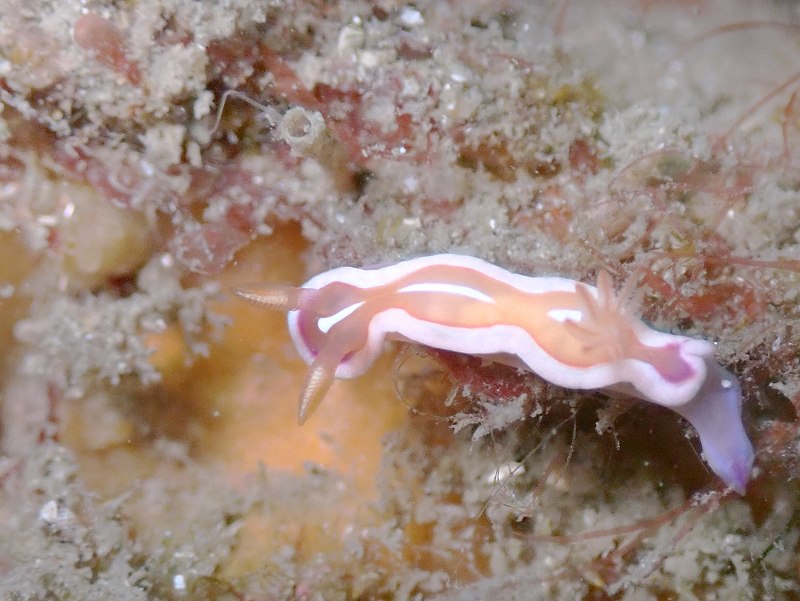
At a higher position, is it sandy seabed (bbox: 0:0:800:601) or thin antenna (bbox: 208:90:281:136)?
thin antenna (bbox: 208:90:281:136)

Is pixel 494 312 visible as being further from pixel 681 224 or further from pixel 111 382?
pixel 111 382

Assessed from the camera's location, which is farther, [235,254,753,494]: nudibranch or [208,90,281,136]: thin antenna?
[208,90,281,136]: thin antenna

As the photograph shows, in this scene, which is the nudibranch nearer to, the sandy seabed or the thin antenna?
the sandy seabed

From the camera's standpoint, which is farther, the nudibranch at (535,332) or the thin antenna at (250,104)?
the thin antenna at (250,104)

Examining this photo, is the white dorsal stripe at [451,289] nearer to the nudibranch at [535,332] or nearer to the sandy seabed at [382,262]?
the nudibranch at [535,332]

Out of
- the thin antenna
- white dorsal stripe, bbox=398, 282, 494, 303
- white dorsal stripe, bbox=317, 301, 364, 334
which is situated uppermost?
the thin antenna

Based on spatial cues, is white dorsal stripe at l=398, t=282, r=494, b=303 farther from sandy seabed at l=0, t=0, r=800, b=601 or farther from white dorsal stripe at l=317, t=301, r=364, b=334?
sandy seabed at l=0, t=0, r=800, b=601

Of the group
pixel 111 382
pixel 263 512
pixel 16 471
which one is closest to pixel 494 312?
pixel 263 512

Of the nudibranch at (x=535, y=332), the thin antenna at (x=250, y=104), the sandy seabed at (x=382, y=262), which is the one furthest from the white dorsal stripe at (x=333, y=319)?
the thin antenna at (x=250, y=104)

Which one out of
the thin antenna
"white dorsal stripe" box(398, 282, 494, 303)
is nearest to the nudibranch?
"white dorsal stripe" box(398, 282, 494, 303)
